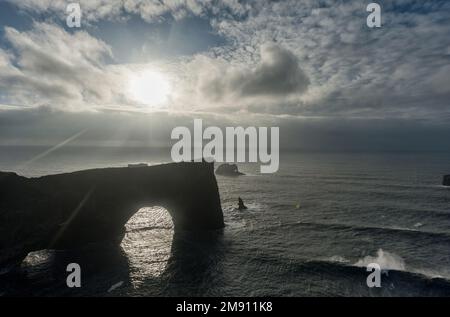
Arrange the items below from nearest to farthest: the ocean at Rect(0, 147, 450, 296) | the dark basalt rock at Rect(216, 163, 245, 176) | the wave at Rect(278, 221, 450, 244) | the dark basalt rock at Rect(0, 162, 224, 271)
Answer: the ocean at Rect(0, 147, 450, 296) → the dark basalt rock at Rect(0, 162, 224, 271) → the wave at Rect(278, 221, 450, 244) → the dark basalt rock at Rect(216, 163, 245, 176)

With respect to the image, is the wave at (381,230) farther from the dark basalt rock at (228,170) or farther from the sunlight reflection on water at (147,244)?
the dark basalt rock at (228,170)

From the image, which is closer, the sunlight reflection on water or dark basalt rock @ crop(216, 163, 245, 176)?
the sunlight reflection on water

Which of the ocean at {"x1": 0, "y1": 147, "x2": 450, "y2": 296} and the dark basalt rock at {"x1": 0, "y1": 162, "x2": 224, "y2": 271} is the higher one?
the dark basalt rock at {"x1": 0, "y1": 162, "x2": 224, "y2": 271}

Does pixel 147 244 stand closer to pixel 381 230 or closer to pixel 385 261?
pixel 385 261

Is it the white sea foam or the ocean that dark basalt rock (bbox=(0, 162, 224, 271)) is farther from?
the white sea foam

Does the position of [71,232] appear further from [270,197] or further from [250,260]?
[270,197]

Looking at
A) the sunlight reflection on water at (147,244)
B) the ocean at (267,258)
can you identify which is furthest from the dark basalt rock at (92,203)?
the sunlight reflection on water at (147,244)

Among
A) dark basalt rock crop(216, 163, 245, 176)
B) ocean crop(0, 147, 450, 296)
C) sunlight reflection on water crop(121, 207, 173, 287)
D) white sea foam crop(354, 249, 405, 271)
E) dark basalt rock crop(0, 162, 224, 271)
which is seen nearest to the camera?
ocean crop(0, 147, 450, 296)

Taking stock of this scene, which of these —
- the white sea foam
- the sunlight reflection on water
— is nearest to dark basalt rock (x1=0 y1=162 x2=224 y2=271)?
the sunlight reflection on water
